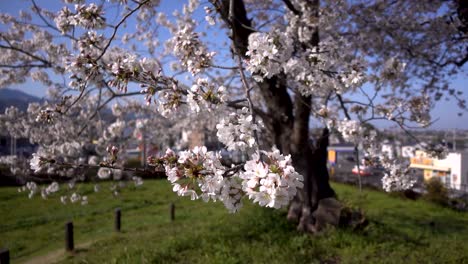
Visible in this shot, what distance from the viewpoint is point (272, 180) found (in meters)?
1.50

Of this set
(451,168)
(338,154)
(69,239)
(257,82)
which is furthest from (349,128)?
(338,154)

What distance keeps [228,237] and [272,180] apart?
5.30 m

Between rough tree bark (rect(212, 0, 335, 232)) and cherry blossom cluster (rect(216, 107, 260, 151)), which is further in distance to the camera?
rough tree bark (rect(212, 0, 335, 232))

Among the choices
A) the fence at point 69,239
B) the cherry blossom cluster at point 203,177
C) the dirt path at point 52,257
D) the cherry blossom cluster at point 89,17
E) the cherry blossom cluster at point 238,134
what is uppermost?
the cherry blossom cluster at point 89,17

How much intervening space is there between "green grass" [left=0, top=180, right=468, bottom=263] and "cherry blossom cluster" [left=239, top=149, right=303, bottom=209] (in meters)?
3.77

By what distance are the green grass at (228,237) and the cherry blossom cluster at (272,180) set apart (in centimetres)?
377

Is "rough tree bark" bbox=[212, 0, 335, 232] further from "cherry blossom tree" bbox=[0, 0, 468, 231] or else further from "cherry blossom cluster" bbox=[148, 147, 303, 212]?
"cherry blossom cluster" bbox=[148, 147, 303, 212]

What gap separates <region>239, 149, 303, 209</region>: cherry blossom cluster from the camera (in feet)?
4.95

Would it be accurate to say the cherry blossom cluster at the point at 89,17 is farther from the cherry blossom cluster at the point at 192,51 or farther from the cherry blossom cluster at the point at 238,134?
the cherry blossom cluster at the point at 238,134

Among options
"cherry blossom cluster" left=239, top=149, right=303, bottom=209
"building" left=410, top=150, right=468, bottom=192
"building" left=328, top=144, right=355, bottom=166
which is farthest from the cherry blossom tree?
"building" left=328, top=144, right=355, bottom=166

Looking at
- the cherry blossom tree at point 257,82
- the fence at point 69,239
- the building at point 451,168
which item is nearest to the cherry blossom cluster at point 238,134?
the cherry blossom tree at point 257,82

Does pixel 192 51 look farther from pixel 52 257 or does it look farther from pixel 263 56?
pixel 52 257

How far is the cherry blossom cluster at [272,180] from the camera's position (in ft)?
4.95

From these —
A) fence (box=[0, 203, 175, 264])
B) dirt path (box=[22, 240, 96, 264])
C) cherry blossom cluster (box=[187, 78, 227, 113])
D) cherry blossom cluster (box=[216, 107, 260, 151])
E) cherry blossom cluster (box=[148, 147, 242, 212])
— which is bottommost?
dirt path (box=[22, 240, 96, 264])
